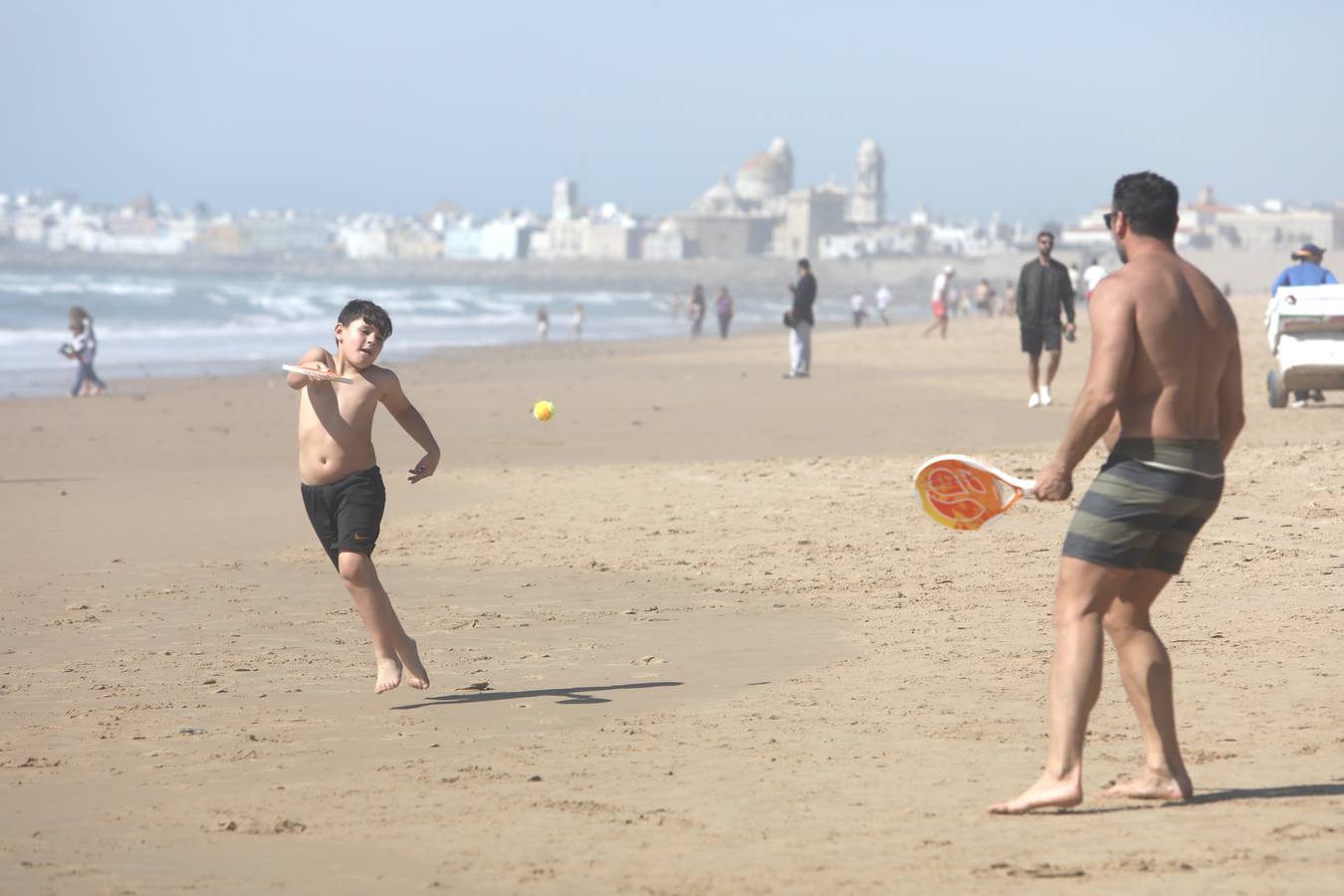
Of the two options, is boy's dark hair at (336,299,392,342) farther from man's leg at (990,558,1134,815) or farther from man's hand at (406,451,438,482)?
man's leg at (990,558,1134,815)

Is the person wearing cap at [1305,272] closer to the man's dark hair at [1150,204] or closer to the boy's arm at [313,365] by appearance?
the boy's arm at [313,365]

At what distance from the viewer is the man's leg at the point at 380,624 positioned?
241 inches

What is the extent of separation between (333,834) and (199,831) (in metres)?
0.35

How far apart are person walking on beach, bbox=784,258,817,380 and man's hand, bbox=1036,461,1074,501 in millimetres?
17141

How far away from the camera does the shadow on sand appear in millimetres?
6141

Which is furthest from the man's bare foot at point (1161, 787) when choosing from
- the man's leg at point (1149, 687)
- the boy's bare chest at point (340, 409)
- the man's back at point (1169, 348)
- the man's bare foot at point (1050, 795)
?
the boy's bare chest at point (340, 409)

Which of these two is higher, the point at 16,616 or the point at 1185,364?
the point at 1185,364

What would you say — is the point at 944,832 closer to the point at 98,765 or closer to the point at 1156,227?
the point at 1156,227

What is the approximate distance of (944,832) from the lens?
4.45 meters

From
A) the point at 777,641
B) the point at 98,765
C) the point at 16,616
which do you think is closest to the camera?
the point at 98,765

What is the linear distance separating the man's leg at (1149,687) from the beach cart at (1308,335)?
37.2ft

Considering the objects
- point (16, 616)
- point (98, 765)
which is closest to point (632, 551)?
point (16, 616)

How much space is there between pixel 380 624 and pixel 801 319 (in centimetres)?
1719

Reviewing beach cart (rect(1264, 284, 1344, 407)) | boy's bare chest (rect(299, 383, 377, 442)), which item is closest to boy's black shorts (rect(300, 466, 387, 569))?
boy's bare chest (rect(299, 383, 377, 442))
